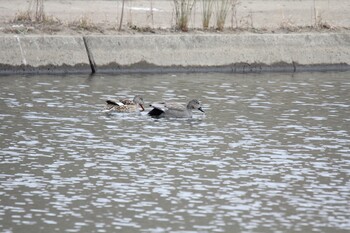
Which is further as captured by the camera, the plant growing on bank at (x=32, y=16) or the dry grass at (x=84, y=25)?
the plant growing on bank at (x=32, y=16)

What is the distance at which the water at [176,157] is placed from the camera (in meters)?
11.9

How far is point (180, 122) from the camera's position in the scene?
17.7 m

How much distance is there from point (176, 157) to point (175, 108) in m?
2.85

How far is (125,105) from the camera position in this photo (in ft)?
57.8

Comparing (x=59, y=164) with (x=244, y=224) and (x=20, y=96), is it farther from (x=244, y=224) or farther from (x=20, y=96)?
(x=20, y=96)

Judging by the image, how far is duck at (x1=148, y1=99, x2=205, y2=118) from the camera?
56.9ft

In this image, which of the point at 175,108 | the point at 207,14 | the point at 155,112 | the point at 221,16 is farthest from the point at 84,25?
the point at 175,108

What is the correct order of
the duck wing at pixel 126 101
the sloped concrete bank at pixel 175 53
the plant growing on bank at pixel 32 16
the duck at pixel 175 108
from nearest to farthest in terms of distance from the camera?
the duck at pixel 175 108, the duck wing at pixel 126 101, the sloped concrete bank at pixel 175 53, the plant growing on bank at pixel 32 16

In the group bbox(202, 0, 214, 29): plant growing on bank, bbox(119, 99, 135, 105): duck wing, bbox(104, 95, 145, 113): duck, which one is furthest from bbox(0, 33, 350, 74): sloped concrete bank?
bbox(119, 99, 135, 105): duck wing

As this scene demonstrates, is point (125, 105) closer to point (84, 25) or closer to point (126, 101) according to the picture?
point (126, 101)

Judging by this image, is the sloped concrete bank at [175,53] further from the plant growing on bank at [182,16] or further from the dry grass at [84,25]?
the dry grass at [84,25]

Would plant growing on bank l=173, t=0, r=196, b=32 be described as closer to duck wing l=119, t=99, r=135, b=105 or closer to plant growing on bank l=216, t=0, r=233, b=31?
plant growing on bank l=216, t=0, r=233, b=31

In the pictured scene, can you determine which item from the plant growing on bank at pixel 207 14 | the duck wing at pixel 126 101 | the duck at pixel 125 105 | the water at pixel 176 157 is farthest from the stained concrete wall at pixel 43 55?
the duck wing at pixel 126 101

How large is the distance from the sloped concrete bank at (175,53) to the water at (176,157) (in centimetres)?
67
